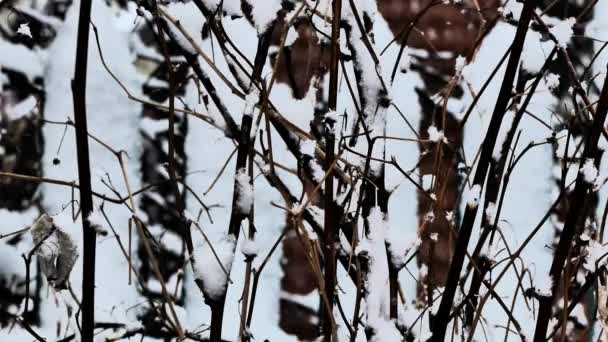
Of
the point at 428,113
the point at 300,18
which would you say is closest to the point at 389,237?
the point at 300,18

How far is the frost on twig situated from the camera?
2.44 feet

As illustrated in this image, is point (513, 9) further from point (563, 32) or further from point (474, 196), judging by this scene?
point (474, 196)

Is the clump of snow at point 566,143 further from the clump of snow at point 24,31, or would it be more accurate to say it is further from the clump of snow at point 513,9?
the clump of snow at point 24,31

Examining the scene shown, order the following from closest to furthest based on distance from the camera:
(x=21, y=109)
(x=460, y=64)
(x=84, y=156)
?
(x=84, y=156) → (x=460, y=64) → (x=21, y=109)

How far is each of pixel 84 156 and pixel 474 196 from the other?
1.21 feet

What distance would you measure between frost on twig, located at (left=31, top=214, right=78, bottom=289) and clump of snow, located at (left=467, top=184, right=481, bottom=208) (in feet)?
1.32

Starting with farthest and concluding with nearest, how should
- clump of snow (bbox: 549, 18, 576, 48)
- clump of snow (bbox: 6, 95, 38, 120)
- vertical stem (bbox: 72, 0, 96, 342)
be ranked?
clump of snow (bbox: 6, 95, 38, 120) → clump of snow (bbox: 549, 18, 576, 48) → vertical stem (bbox: 72, 0, 96, 342)

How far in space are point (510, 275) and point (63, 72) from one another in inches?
61.9

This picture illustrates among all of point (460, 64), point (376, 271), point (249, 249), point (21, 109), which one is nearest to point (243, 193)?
point (249, 249)

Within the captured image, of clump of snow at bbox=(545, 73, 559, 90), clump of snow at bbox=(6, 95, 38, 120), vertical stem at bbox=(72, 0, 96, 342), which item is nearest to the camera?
vertical stem at bbox=(72, 0, 96, 342)

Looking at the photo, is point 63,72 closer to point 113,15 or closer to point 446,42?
point 113,15

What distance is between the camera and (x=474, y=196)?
688 millimetres

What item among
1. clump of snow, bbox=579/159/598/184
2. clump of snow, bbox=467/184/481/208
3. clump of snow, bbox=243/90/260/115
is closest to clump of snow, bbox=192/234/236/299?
clump of snow, bbox=243/90/260/115

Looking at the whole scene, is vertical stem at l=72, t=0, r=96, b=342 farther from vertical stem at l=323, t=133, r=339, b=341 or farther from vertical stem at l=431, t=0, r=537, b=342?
vertical stem at l=431, t=0, r=537, b=342
